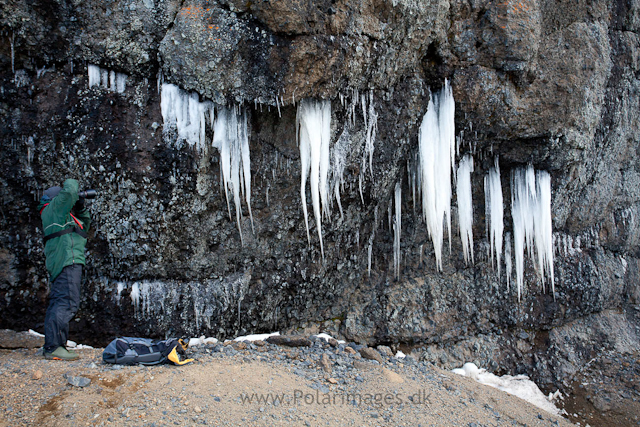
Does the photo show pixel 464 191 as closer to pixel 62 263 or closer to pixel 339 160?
pixel 339 160

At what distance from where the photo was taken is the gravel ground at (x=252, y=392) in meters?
3.28

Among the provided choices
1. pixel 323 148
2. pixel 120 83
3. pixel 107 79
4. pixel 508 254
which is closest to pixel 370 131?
pixel 323 148

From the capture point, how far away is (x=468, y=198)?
6.64 metres

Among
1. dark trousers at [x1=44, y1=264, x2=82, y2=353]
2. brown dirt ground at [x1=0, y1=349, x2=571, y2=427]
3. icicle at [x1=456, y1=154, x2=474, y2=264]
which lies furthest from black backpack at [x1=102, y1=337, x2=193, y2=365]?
icicle at [x1=456, y1=154, x2=474, y2=264]

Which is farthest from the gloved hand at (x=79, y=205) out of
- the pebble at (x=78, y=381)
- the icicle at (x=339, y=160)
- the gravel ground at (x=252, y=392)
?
the icicle at (x=339, y=160)

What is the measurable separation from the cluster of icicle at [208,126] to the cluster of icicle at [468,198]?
2.43 metres

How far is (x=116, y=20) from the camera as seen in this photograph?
4.73 meters

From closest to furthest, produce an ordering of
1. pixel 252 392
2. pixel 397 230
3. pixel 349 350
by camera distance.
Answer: pixel 252 392 → pixel 349 350 → pixel 397 230

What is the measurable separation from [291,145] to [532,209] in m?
4.01

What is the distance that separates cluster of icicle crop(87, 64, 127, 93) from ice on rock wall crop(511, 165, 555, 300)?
5511mm

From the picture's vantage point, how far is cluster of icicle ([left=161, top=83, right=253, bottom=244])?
16.0 feet

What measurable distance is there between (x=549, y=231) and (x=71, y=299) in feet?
21.2

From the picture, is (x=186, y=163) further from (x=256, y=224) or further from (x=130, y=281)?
(x=130, y=281)

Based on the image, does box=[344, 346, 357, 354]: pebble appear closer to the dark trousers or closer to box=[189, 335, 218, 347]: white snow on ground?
box=[189, 335, 218, 347]: white snow on ground
